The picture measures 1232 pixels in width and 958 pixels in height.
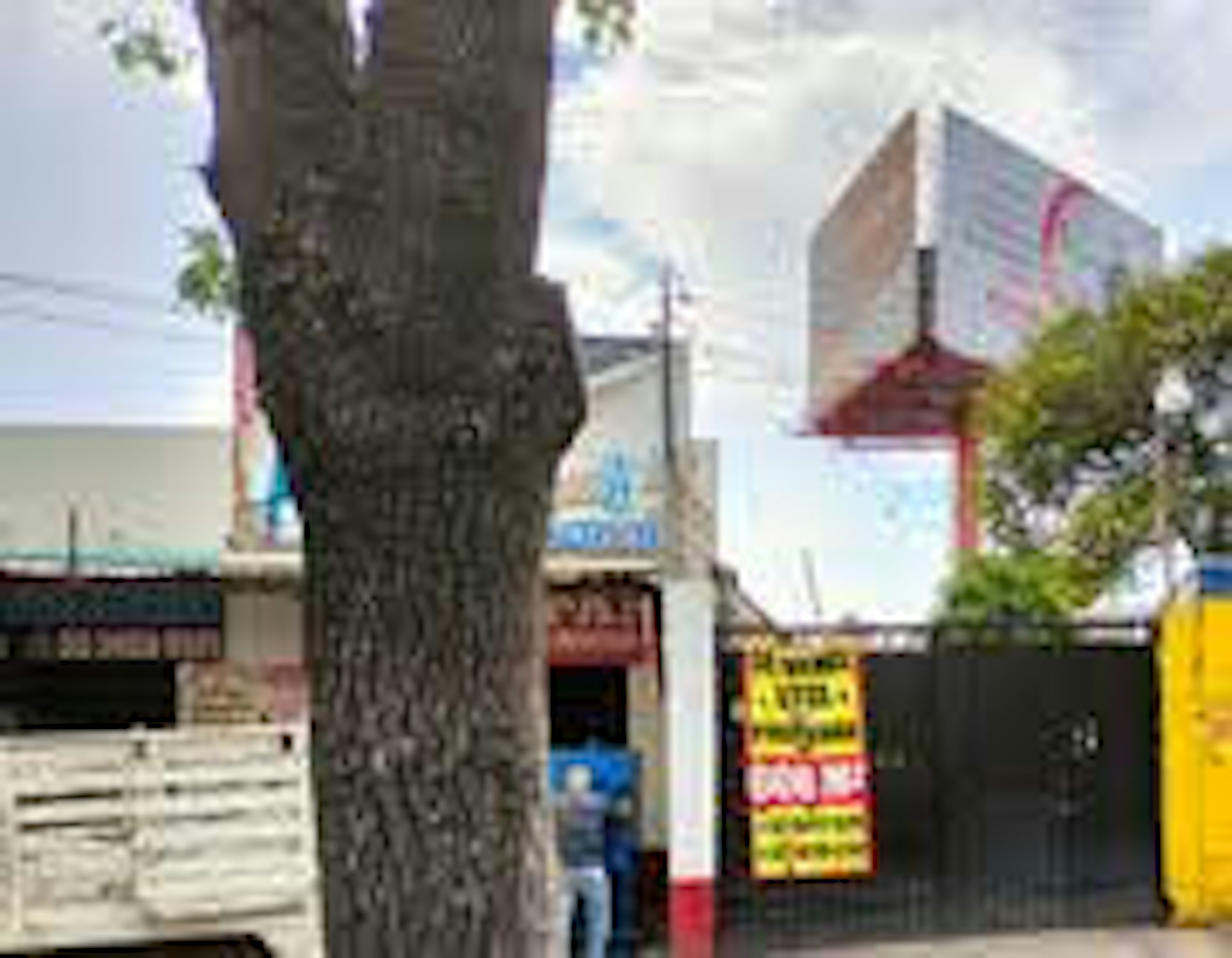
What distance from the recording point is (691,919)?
11.2 m

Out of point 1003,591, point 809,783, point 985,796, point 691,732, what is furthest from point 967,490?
point 691,732

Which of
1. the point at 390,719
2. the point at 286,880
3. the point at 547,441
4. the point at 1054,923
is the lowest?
the point at 1054,923

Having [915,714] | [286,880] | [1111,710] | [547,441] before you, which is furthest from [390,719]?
[1111,710]

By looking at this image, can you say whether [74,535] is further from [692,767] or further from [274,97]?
[274,97]

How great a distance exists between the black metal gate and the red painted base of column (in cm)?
25

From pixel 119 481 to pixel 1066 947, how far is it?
23211mm

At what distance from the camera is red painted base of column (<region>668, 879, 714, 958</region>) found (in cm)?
1118

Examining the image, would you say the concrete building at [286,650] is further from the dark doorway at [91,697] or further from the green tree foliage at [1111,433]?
the green tree foliage at [1111,433]

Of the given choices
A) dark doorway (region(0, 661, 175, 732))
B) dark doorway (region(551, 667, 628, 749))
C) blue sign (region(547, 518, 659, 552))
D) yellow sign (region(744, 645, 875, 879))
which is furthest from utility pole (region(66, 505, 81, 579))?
yellow sign (region(744, 645, 875, 879))

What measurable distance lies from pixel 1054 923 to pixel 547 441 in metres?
10.1

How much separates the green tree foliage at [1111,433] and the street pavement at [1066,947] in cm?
1009

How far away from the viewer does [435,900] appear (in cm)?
287

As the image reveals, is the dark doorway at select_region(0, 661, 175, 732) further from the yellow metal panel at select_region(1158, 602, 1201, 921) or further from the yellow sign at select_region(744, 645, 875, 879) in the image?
the yellow metal panel at select_region(1158, 602, 1201, 921)

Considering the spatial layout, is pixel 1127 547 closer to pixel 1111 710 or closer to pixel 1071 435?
pixel 1071 435
